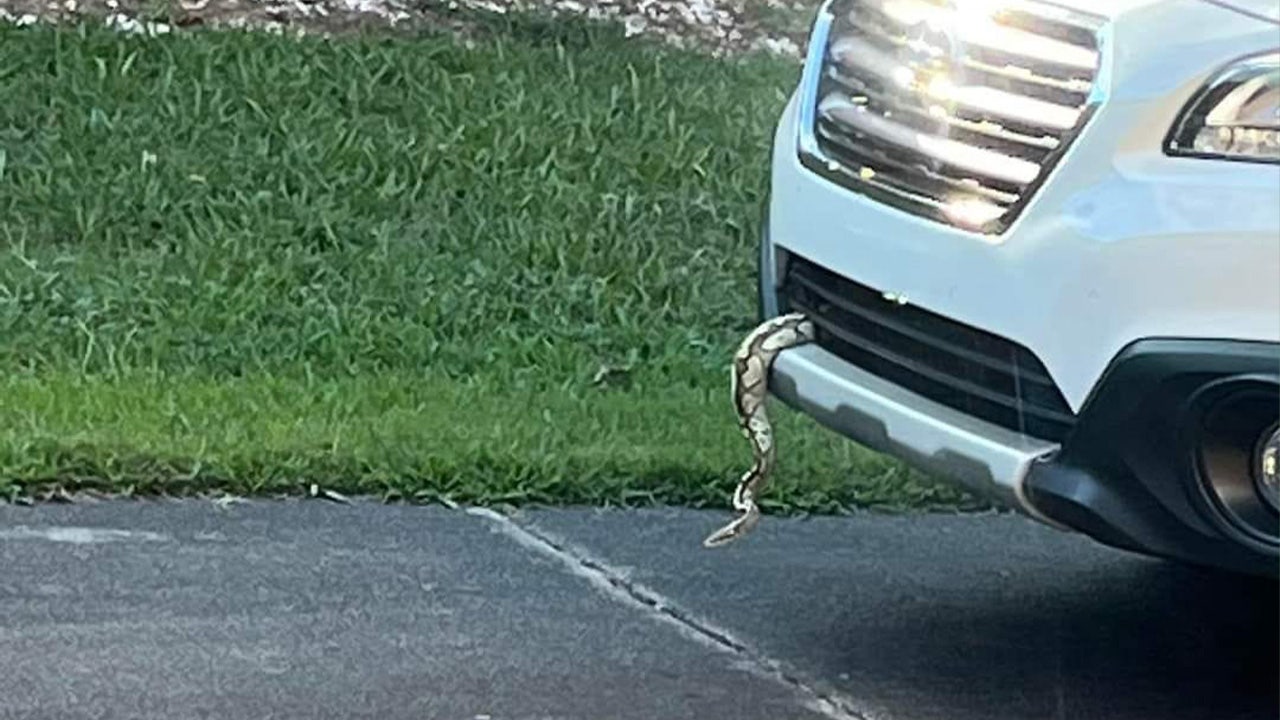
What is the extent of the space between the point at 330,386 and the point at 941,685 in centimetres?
250

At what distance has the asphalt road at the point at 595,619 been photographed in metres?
4.48

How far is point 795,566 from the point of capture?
17.8 ft

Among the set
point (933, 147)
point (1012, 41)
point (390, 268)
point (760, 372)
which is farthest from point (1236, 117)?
point (390, 268)

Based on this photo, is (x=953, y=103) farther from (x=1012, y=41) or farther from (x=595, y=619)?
(x=595, y=619)

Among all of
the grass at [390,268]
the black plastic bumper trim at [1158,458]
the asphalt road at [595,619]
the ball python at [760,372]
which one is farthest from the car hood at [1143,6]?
the grass at [390,268]

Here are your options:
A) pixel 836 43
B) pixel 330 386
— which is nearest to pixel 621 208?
pixel 330 386

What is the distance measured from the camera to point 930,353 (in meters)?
4.24

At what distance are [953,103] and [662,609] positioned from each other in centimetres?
135

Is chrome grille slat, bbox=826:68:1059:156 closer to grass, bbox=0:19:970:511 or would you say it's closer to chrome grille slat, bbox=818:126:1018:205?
chrome grille slat, bbox=818:126:1018:205

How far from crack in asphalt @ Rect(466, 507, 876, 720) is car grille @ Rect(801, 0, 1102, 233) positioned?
920 mm

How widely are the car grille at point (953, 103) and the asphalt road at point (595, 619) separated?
3.18 ft

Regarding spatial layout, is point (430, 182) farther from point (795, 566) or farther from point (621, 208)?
point (795, 566)

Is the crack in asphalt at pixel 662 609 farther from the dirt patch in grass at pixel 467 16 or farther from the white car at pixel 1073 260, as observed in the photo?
the dirt patch in grass at pixel 467 16

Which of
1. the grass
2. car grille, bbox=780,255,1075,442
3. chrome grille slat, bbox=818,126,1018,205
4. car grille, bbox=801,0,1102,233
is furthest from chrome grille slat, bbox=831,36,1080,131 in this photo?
the grass
